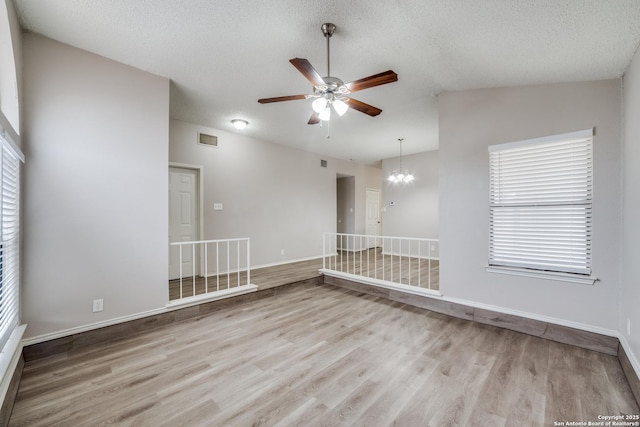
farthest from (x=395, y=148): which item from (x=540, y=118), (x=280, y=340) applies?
(x=280, y=340)

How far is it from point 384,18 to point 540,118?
6.88 ft

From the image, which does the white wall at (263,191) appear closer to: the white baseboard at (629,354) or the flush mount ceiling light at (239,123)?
the flush mount ceiling light at (239,123)

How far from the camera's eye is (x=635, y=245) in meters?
2.06

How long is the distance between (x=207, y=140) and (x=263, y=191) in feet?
4.84

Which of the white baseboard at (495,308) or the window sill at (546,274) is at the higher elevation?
the window sill at (546,274)

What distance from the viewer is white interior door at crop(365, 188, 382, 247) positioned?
8.39m

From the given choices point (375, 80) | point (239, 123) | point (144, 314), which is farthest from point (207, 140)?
point (375, 80)

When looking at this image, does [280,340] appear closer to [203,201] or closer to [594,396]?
[594,396]

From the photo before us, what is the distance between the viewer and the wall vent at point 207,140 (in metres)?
4.65

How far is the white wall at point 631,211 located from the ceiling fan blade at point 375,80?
1926 mm

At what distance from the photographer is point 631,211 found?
7.13 feet

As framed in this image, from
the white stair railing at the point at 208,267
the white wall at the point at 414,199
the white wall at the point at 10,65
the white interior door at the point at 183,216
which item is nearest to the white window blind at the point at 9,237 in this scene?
the white wall at the point at 10,65

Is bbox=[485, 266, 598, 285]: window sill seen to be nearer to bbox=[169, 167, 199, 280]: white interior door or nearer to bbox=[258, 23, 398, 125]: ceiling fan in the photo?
bbox=[258, 23, 398, 125]: ceiling fan

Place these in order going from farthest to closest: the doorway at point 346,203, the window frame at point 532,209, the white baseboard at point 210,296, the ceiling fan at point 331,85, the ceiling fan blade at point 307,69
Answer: the doorway at point 346,203 < the white baseboard at point 210,296 < the window frame at point 532,209 < the ceiling fan at point 331,85 < the ceiling fan blade at point 307,69
